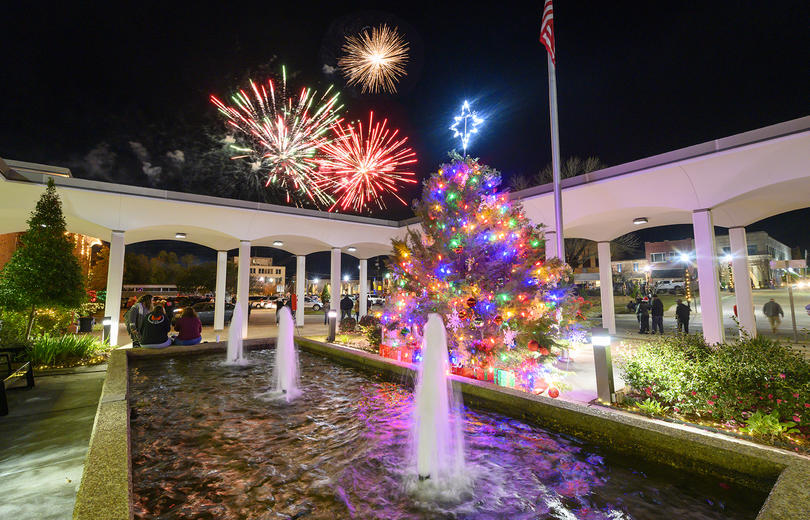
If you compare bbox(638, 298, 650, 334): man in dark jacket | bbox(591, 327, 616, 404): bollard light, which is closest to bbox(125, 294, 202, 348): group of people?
bbox(591, 327, 616, 404): bollard light

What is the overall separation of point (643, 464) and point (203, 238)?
663 inches

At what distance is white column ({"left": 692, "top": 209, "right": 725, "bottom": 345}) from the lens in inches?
349

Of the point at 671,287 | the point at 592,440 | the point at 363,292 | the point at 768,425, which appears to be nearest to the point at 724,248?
the point at 671,287

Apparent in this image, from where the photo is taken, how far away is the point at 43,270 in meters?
8.58

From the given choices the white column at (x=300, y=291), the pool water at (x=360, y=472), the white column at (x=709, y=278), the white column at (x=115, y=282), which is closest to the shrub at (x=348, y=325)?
the white column at (x=300, y=291)

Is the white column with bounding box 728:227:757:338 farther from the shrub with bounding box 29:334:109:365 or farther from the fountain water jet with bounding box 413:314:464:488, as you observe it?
the shrub with bounding box 29:334:109:365

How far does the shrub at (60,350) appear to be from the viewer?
7.58 metres

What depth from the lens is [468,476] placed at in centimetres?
348

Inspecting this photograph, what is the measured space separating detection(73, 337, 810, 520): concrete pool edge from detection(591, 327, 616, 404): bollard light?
4.56ft

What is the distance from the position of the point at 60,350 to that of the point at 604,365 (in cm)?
1102

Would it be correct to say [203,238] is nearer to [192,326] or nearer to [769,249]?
[192,326]

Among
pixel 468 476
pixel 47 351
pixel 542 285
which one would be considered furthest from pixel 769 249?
pixel 47 351

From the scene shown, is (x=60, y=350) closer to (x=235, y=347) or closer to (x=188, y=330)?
(x=188, y=330)

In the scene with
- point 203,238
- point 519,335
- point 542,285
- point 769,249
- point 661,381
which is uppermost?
point 769,249
